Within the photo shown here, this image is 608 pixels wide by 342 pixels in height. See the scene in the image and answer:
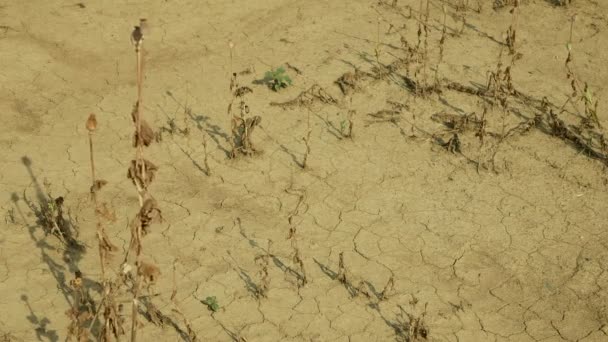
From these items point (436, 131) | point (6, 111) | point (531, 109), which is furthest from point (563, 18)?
point (6, 111)

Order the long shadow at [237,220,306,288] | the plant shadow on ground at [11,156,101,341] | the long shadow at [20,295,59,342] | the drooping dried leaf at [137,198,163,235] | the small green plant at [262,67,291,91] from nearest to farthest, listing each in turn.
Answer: the drooping dried leaf at [137,198,163,235] < the long shadow at [20,295,59,342] < the plant shadow on ground at [11,156,101,341] < the long shadow at [237,220,306,288] < the small green plant at [262,67,291,91]

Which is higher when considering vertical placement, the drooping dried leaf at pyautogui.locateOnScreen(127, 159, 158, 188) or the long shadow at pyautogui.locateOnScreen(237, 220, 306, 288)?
the drooping dried leaf at pyautogui.locateOnScreen(127, 159, 158, 188)

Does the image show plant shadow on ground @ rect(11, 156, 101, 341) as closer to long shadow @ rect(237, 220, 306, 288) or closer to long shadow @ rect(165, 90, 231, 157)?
long shadow @ rect(237, 220, 306, 288)

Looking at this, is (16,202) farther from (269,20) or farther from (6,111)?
(269,20)

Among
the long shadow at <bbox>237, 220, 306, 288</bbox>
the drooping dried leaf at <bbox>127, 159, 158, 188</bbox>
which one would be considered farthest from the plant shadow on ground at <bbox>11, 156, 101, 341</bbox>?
the drooping dried leaf at <bbox>127, 159, 158, 188</bbox>

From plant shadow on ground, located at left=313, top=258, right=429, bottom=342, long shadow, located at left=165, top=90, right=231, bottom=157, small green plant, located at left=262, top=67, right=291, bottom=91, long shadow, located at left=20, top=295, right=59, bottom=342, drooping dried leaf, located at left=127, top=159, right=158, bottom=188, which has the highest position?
drooping dried leaf, located at left=127, top=159, right=158, bottom=188

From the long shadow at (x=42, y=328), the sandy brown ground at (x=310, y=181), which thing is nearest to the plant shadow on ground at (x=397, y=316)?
the sandy brown ground at (x=310, y=181)

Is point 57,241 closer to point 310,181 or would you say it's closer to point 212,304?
point 212,304
